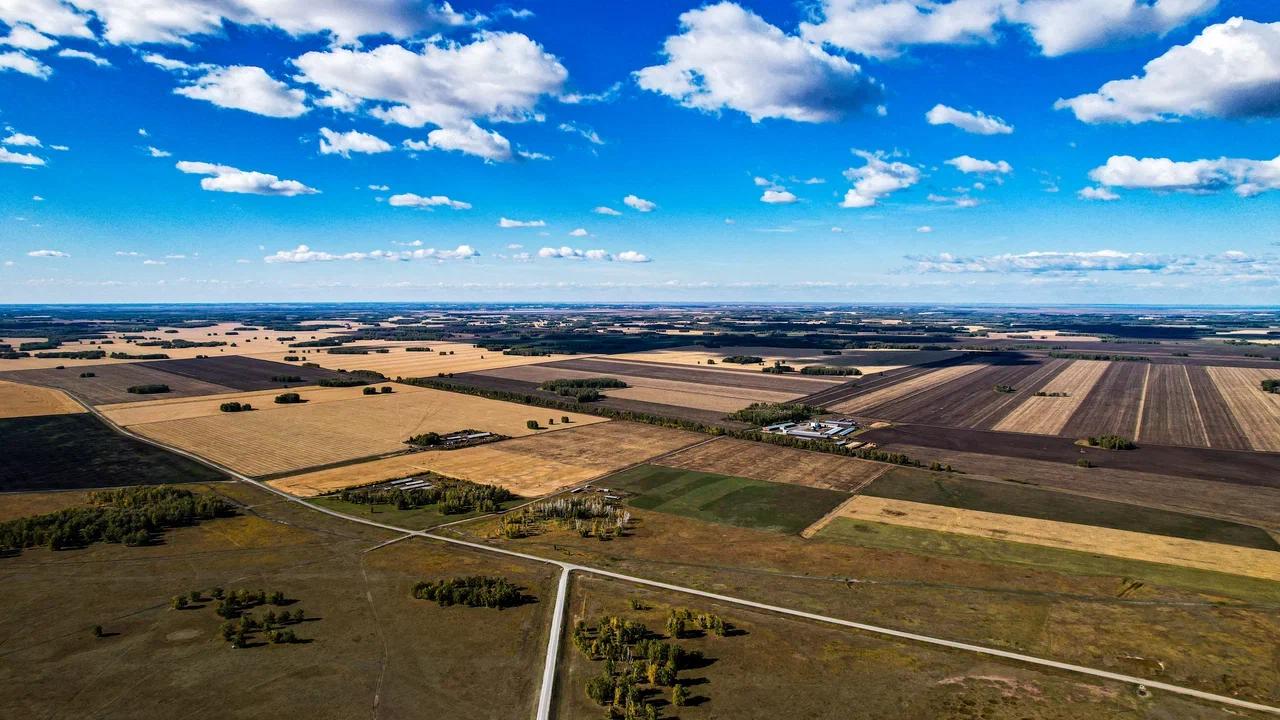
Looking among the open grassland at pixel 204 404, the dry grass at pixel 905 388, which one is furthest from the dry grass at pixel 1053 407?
the open grassland at pixel 204 404

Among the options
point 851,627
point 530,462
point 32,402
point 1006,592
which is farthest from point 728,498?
point 32,402

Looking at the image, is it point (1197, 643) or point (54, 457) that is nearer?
point (1197, 643)

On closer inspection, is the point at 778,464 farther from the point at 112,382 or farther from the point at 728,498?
the point at 112,382

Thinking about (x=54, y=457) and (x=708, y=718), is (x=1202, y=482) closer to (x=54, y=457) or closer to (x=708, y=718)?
(x=708, y=718)

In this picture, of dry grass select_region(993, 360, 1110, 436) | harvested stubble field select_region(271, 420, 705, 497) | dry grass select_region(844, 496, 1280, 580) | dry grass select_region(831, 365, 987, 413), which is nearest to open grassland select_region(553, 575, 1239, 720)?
dry grass select_region(844, 496, 1280, 580)

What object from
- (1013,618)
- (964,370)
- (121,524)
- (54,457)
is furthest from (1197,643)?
(964,370)

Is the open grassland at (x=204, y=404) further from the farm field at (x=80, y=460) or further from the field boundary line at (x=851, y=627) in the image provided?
the field boundary line at (x=851, y=627)
